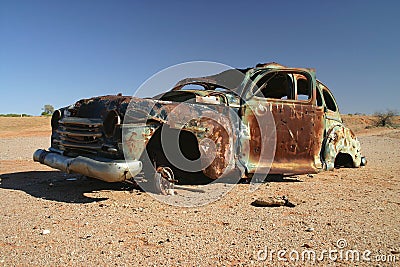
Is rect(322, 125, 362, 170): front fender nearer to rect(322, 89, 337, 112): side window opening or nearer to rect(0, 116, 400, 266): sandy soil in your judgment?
rect(322, 89, 337, 112): side window opening

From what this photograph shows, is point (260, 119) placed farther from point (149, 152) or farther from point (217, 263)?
point (217, 263)

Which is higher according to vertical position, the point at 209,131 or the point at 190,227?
the point at 209,131

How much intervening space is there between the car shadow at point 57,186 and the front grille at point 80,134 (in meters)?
0.63

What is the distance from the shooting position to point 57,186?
5.20 m

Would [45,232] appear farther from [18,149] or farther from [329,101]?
[18,149]

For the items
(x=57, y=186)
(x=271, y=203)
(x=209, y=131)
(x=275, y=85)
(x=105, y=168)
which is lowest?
(x=271, y=203)

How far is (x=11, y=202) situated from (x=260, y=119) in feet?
11.6

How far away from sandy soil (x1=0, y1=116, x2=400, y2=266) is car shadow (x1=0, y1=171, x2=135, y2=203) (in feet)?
0.07

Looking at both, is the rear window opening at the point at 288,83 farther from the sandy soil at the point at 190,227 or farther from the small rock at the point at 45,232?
the small rock at the point at 45,232

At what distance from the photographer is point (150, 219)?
352 centimetres

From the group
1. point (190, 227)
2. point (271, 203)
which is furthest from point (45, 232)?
point (271, 203)

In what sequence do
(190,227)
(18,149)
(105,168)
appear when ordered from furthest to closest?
(18,149) < (105,168) < (190,227)

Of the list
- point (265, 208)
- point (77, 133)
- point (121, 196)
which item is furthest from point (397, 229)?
point (77, 133)

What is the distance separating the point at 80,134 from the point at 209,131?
5.42 ft
